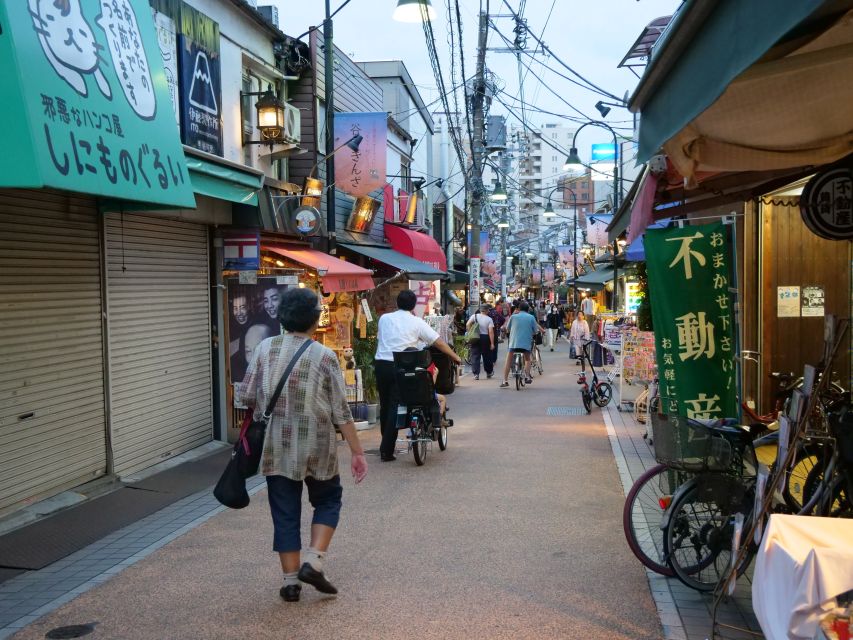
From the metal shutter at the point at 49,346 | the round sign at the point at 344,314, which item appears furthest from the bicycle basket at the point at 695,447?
the round sign at the point at 344,314

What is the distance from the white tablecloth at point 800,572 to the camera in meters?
3.34

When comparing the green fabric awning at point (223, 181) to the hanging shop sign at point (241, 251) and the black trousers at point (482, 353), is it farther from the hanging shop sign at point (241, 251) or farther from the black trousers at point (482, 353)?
the black trousers at point (482, 353)

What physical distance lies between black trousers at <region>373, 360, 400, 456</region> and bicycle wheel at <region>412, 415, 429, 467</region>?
29 cm

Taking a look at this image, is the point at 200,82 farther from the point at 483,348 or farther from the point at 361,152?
the point at 483,348

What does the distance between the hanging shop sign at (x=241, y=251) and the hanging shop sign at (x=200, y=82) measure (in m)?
1.19

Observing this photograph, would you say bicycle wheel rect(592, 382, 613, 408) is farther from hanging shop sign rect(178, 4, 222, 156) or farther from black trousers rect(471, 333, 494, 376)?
hanging shop sign rect(178, 4, 222, 156)

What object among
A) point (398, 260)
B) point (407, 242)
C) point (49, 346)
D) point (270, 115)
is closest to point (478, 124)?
point (407, 242)

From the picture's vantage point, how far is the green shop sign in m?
5.51

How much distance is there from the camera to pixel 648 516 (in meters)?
5.81

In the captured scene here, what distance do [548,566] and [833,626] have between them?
9.46 ft

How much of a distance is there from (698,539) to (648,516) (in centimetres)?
49

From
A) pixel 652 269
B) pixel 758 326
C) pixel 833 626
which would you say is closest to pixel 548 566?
pixel 652 269

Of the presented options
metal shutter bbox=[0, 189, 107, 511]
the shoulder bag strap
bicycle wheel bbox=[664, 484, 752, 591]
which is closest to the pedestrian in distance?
metal shutter bbox=[0, 189, 107, 511]

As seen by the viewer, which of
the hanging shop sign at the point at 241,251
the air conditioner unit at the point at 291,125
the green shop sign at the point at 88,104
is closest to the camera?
the green shop sign at the point at 88,104
